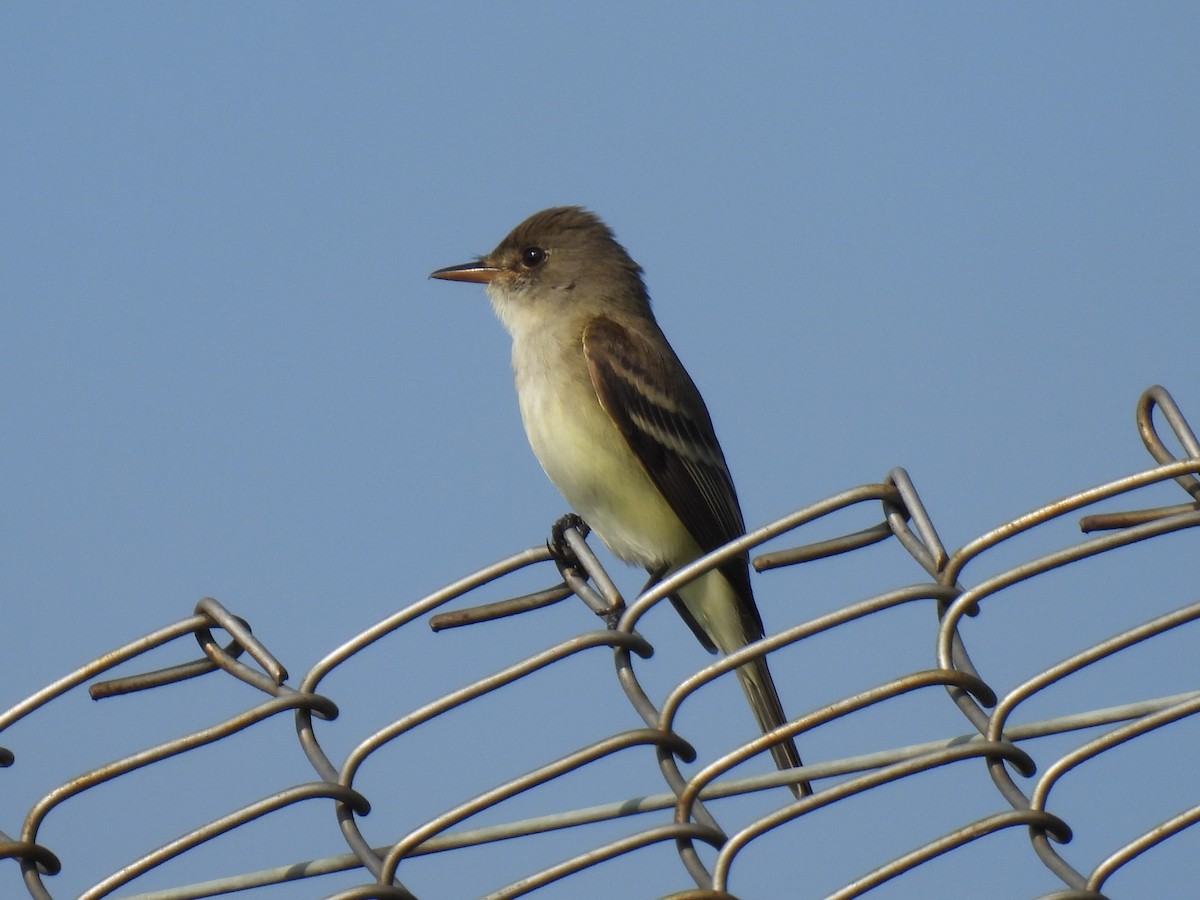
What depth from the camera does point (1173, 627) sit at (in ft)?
6.27

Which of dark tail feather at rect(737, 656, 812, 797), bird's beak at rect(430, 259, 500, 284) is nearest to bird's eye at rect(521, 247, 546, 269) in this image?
bird's beak at rect(430, 259, 500, 284)

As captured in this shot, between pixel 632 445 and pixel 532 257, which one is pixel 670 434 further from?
pixel 532 257

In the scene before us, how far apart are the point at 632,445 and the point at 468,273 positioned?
1.38 meters

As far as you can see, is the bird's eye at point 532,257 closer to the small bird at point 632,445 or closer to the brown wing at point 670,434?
the small bird at point 632,445

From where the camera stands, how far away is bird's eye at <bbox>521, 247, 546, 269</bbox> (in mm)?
6680

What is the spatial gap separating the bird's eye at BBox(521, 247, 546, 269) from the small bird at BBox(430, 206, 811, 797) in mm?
137

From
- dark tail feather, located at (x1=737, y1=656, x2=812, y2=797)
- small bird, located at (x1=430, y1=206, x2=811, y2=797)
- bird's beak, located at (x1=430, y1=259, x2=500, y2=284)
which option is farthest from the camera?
bird's beak, located at (x1=430, y1=259, x2=500, y2=284)

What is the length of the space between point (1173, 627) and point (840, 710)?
0.42m

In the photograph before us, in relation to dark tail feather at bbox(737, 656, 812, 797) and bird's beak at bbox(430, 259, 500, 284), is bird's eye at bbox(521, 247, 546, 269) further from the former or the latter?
dark tail feather at bbox(737, 656, 812, 797)

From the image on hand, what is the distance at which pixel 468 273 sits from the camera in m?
6.67

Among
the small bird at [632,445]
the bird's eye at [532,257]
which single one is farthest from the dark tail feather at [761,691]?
the bird's eye at [532,257]

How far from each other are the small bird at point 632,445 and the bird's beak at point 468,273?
0.15 meters

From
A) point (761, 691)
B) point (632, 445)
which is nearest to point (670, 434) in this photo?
point (632, 445)

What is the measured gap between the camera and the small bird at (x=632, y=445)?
5.66 metres
